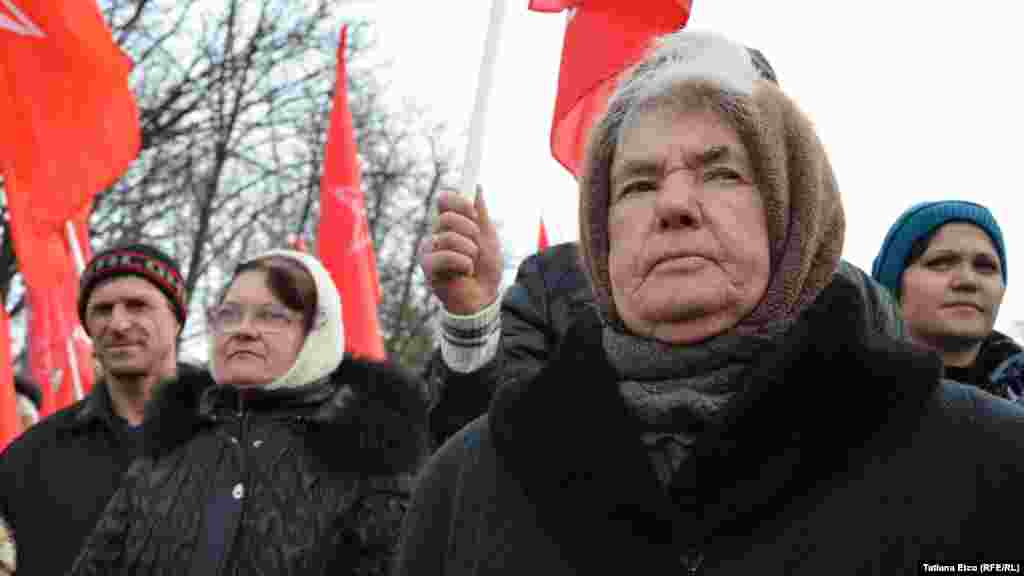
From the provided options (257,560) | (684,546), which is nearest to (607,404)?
(684,546)

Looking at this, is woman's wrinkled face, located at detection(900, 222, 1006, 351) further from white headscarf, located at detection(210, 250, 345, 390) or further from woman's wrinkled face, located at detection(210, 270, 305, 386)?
woman's wrinkled face, located at detection(210, 270, 305, 386)

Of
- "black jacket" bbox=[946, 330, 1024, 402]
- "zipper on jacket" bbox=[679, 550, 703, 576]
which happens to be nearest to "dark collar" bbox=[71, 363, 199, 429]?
"black jacket" bbox=[946, 330, 1024, 402]

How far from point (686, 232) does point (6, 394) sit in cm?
408

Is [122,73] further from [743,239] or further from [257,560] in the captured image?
[743,239]

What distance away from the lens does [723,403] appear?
1628mm

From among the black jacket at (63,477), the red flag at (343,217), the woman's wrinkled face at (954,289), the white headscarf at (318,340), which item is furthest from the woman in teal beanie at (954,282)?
the red flag at (343,217)

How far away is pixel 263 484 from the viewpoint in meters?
3.43

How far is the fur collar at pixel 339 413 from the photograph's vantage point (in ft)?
11.6

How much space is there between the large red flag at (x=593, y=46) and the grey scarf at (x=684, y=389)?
2.17 metres

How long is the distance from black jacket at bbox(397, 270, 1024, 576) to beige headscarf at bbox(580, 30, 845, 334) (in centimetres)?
11

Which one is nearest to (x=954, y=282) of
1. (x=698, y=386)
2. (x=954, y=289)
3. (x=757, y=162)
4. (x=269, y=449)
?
(x=954, y=289)

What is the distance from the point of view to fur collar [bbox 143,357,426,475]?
3.55m

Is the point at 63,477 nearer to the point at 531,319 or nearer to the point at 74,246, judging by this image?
the point at 531,319

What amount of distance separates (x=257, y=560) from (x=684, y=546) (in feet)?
6.66
